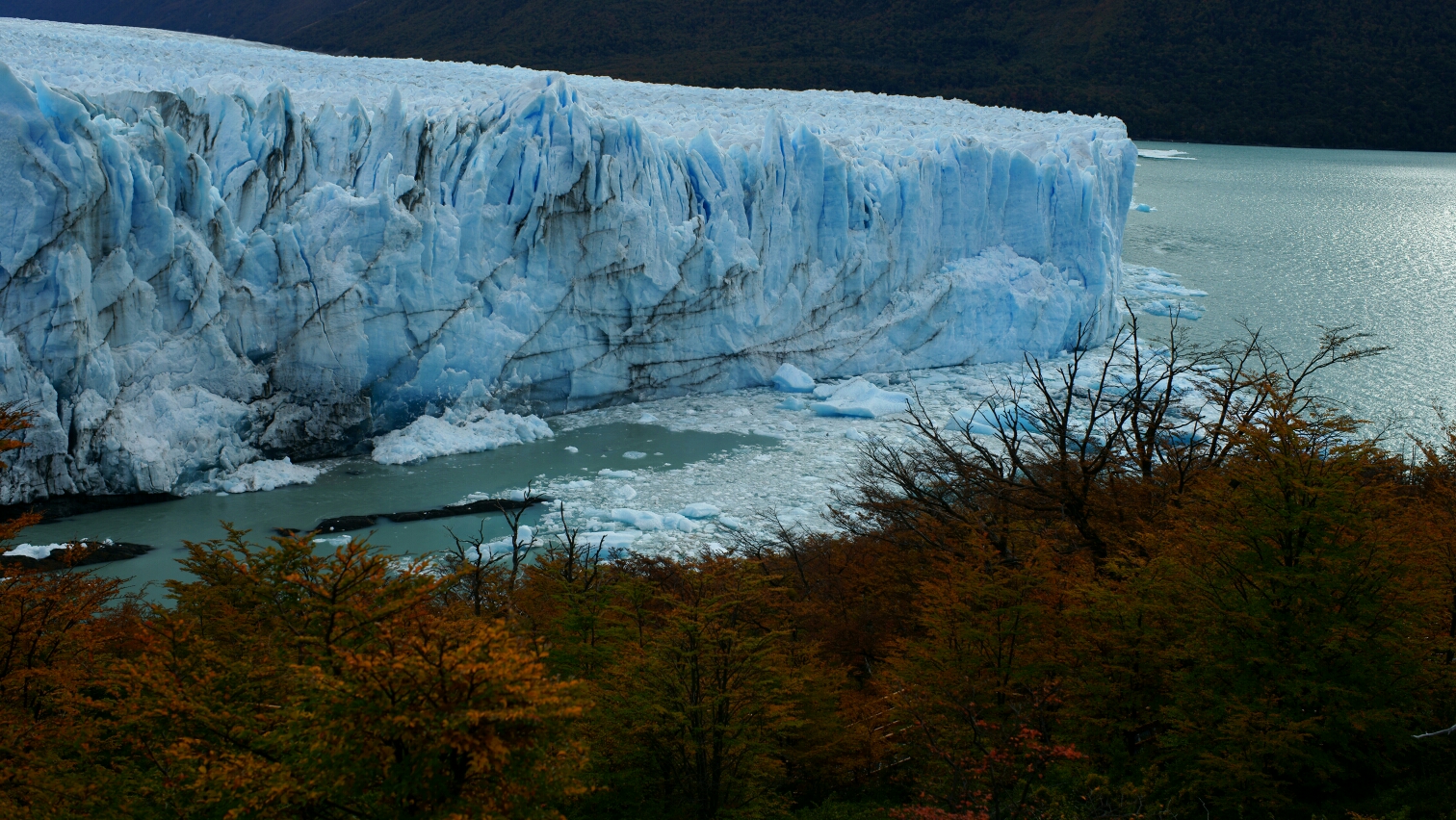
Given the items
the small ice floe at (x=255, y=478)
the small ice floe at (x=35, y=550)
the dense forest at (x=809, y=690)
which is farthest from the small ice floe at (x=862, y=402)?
the small ice floe at (x=35, y=550)

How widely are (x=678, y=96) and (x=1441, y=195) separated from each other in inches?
1213

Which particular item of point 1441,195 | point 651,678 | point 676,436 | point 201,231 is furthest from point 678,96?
point 1441,195

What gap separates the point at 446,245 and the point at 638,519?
5.49 m

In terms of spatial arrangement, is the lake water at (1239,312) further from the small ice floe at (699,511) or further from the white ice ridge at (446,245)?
the small ice floe at (699,511)

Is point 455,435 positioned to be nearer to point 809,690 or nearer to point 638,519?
point 638,519

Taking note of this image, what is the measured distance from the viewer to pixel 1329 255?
27.1m

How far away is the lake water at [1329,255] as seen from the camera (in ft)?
59.0

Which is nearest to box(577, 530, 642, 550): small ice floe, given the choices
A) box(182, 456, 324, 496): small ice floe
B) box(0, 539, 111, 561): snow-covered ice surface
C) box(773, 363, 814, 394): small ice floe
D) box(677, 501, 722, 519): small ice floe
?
box(677, 501, 722, 519): small ice floe

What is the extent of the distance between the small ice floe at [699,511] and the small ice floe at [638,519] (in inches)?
15.2

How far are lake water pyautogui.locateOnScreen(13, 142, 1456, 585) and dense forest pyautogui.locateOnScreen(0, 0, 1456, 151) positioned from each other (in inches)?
438

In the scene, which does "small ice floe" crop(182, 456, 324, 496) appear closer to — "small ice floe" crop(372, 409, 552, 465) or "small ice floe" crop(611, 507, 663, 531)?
"small ice floe" crop(372, 409, 552, 465)

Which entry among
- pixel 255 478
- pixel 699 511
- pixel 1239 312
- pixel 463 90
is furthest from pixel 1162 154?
pixel 255 478

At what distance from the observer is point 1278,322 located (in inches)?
817

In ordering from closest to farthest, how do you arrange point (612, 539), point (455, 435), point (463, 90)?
point (612, 539)
point (455, 435)
point (463, 90)
